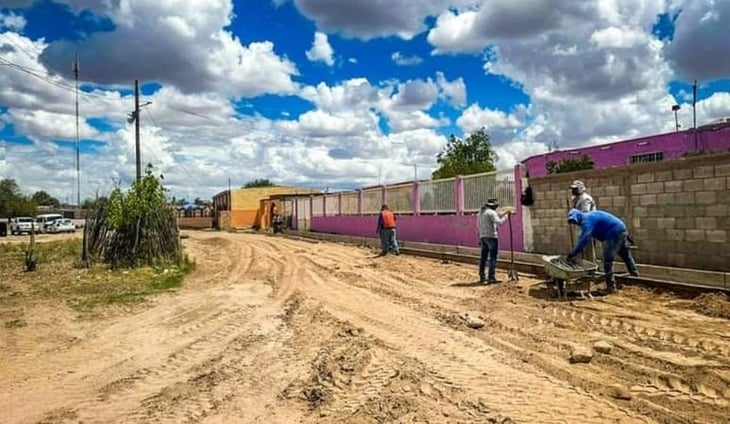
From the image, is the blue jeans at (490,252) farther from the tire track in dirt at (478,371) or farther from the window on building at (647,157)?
the window on building at (647,157)

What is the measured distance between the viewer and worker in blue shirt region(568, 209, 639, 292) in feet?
33.3

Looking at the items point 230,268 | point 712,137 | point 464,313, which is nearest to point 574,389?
point 464,313

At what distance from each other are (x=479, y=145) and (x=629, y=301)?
35577mm

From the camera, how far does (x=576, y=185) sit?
38.9 feet

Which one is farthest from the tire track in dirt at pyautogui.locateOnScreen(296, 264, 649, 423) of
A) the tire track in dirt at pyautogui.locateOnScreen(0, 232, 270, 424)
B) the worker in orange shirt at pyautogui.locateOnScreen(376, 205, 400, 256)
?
the worker in orange shirt at pyautogui.locateOnScreen(376, 205, 400, 256)

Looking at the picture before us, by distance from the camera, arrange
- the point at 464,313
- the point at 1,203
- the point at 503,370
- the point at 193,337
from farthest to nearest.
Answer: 1. the point at 1,203
2. the point at 464,313
3. the point at 193,337
4. the point at 503,370

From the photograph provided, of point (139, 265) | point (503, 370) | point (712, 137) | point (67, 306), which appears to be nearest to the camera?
point (503, 370)

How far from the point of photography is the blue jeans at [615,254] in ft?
34.2

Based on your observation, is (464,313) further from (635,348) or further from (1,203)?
(1,203)

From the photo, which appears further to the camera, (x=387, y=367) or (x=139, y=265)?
(x=139, y=265)

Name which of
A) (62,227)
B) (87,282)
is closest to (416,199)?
(87,282)

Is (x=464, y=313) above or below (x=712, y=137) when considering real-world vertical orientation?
below

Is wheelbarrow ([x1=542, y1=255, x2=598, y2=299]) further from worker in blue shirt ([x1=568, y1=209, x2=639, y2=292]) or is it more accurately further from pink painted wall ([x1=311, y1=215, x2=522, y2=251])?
pink painted wall ([x1=311, y1=215, x2=522, y2=251])

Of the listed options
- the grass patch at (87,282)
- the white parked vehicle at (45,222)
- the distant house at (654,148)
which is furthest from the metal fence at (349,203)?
the white parked vehicle at (45,222)
